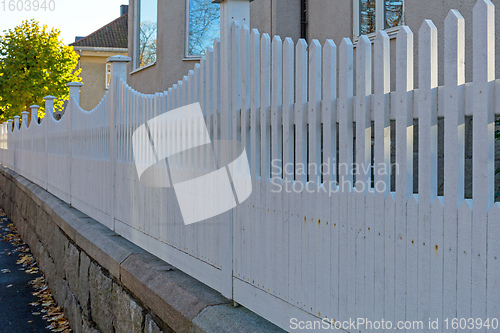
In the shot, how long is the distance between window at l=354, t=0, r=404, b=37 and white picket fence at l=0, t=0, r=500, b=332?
3.84 metres

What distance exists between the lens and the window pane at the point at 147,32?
484 inches

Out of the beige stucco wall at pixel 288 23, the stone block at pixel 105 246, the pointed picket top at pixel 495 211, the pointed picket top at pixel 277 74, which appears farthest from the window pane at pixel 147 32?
the pointed picket top at pixel 495 211

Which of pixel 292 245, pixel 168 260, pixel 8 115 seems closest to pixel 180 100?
pixel 168 260

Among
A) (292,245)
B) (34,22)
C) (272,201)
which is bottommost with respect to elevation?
(292,245)

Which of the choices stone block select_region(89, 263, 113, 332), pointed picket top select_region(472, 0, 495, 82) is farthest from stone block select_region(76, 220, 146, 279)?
pointed picket top select_region(472, 0, 495, 82)

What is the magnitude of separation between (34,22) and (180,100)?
28521 mm

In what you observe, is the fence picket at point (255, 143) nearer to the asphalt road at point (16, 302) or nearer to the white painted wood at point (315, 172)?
the white painted wood at point (315, 172)

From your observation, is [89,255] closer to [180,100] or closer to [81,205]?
[81,205]

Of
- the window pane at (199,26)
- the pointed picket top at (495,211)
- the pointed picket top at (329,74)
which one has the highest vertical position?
the window pane at (199,26)

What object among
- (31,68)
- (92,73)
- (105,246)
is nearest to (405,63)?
(105,246)

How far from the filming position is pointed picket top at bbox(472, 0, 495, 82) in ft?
5.96

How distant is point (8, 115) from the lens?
94.0 ft

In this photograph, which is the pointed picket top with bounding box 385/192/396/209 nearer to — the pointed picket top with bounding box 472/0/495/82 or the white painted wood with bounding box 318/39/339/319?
the white painted wood with bounding box 318/39/339/319

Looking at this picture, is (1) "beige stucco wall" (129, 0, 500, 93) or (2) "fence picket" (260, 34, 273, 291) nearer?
(2) "fence picket" (260, 34, 273, 291)
